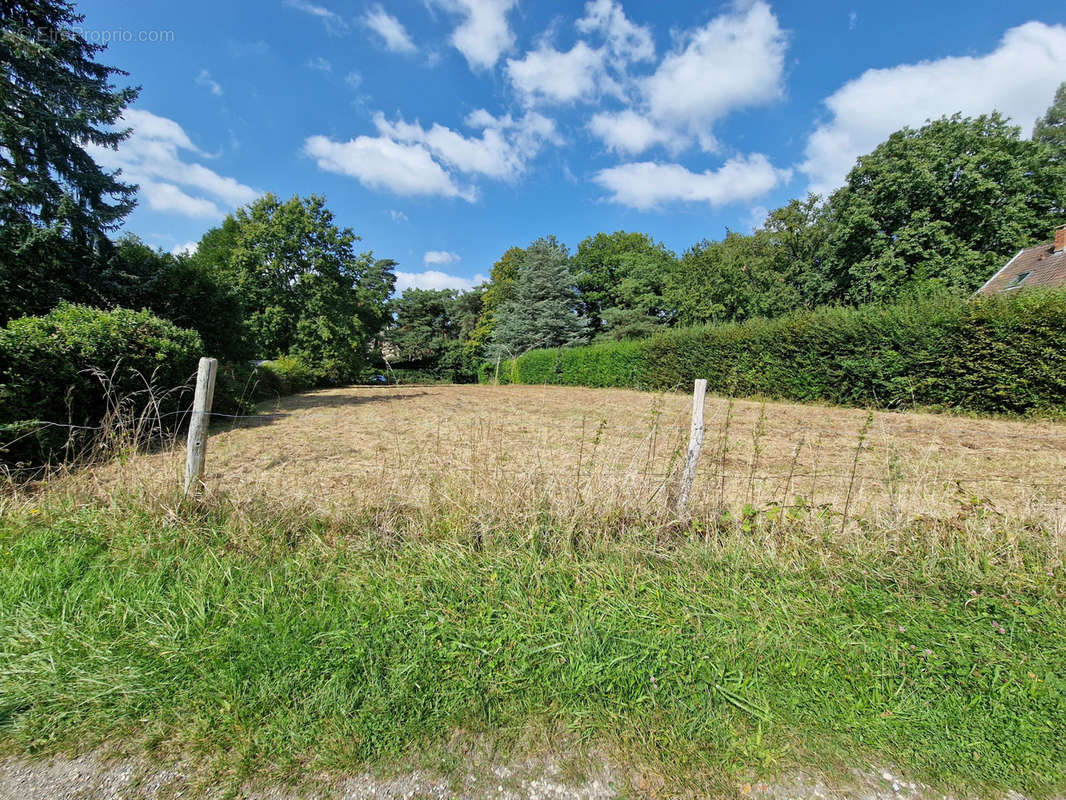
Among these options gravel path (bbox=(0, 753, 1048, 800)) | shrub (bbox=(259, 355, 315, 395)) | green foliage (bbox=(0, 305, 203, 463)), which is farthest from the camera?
shrub (bbox=(259, 355, 315, 395))

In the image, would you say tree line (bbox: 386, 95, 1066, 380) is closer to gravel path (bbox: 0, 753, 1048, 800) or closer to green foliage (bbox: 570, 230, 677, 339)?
green foliage (bbox: 570, 230, 677, 339)

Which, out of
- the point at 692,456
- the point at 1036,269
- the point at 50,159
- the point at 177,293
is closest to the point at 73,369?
the point at 692,456

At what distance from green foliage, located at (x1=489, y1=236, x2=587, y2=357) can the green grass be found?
3018 centimetres

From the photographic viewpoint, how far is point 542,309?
33.2 meters

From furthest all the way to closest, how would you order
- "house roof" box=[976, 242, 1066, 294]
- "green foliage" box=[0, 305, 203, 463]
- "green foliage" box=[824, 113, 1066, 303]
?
"green foliage" box=[824, 113, 1066, 303], "house roof" box=[976, 242, 1066, 294], "green foliage" box=[0, 305, 203, 463]

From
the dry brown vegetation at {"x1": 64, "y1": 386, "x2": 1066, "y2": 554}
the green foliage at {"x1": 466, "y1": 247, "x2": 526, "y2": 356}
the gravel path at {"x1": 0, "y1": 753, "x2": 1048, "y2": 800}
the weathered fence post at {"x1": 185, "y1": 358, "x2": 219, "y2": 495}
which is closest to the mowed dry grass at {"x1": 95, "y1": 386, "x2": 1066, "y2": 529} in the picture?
the dry brown vegetation at {"x1": 64, "y1": 386, "x2": 1066, "y2": 554}

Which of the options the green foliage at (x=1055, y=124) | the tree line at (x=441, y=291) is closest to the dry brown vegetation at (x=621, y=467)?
the tree line at (x=441, y=291)

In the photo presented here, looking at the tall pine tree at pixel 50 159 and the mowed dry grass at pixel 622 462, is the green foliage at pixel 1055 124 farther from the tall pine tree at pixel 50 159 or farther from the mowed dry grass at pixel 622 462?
the tall pine tree at pixel 50 159

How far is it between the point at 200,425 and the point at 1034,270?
25.9 m

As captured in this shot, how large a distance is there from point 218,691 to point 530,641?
1.34 m

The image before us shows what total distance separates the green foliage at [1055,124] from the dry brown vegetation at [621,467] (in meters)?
34.9

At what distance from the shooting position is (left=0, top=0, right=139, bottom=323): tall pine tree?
8.70 m

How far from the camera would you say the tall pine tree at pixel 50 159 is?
870 cm

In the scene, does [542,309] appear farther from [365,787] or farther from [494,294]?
[365,787]
